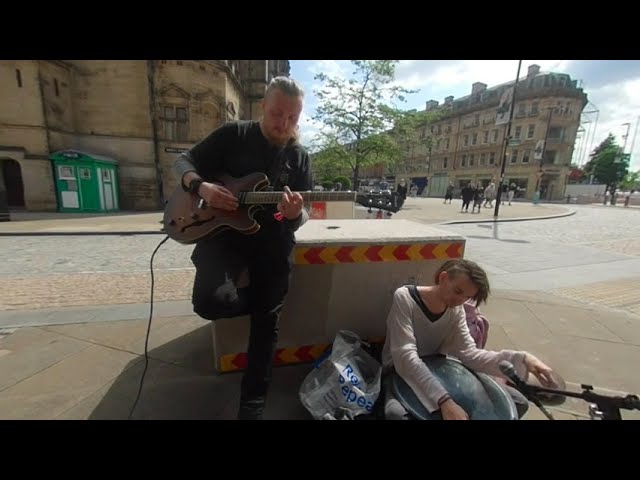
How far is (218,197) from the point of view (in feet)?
5.83

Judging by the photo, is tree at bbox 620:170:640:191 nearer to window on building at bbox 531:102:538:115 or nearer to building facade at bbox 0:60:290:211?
window on building at bbox 531:102:538:115

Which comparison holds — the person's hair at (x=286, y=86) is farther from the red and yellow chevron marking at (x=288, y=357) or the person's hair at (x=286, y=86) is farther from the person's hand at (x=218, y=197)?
the red and yellow chevron marking at (x=288, y=357)

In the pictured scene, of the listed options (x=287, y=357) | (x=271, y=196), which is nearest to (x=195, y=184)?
(x=271, y=196)

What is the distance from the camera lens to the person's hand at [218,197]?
1779 millimetres

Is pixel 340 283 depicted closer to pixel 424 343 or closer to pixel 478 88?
pixel 424 343

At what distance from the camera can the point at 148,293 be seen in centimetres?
423

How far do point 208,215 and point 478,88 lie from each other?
58324 mm

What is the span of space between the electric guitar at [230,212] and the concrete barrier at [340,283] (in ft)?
1.67

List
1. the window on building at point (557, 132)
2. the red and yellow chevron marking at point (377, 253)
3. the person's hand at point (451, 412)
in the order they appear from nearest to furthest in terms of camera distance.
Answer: the person's hand at point (451, 412), the red and yellow chevron marking at point (377, 253), the window on building at point (557, 132)

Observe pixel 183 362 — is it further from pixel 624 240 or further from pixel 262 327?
pixel 624 240

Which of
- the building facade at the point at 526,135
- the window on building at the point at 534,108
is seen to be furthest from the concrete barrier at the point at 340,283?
the window on building at the point at 534,108

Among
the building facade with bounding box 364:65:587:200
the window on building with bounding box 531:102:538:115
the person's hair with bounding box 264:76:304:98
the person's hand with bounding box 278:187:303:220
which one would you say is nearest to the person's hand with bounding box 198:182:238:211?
the person's hand with bounding box 278:187:303:220
